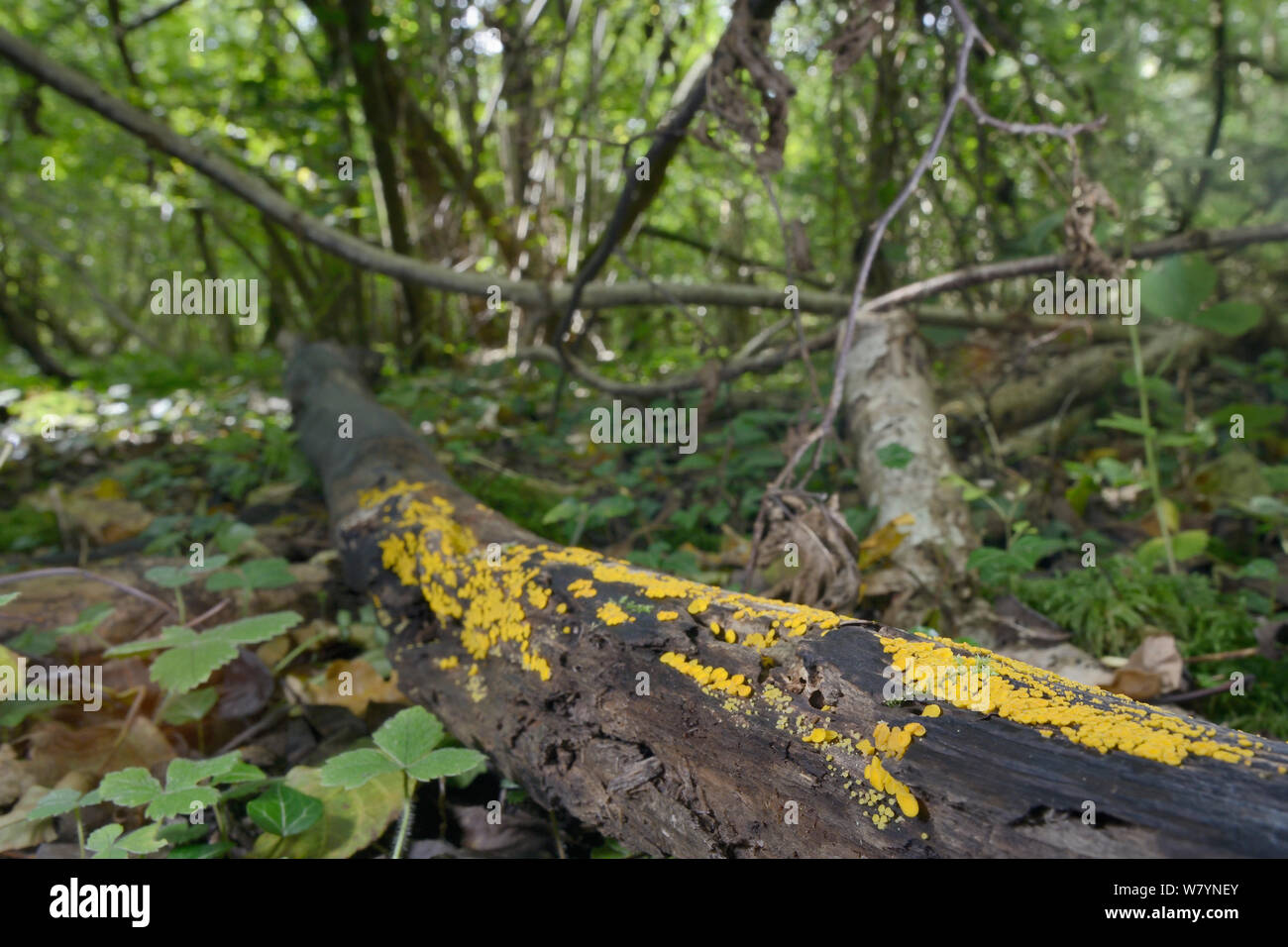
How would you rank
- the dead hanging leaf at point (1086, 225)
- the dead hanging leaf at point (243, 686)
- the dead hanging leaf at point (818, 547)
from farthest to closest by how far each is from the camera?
1. the dead hanging leaf at point (1086, 225)
2. the dead hanging leaf at point (243, 686)
3. the dead hanging leaf at point (818, 547)

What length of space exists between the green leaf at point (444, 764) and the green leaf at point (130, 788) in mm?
497

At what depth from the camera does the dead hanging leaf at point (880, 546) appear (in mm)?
2406

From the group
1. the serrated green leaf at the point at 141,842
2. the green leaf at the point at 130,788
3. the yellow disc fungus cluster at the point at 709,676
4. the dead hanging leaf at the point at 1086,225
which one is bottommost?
the serrated green leaf at the point at 141,842

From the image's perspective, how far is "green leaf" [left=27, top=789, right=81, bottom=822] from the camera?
149cm

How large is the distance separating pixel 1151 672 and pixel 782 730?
49.3 inches

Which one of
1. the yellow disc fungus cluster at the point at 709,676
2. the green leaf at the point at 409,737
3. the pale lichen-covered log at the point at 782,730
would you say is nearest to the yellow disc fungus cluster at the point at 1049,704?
the pale lichen-covered log at the point at 782,730

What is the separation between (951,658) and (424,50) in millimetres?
5806

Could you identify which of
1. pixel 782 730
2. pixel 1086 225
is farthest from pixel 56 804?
pixel 1086 225

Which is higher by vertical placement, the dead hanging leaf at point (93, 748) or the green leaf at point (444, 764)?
the green leaf at point (444, 764)

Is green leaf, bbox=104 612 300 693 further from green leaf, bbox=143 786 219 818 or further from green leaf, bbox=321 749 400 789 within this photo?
green leaf, bbox=321 749 400 789

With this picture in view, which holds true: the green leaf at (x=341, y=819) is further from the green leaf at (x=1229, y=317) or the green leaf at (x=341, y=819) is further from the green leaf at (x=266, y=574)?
the green leaf at (x=1229, y=317)

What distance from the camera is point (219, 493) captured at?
426 centimetres

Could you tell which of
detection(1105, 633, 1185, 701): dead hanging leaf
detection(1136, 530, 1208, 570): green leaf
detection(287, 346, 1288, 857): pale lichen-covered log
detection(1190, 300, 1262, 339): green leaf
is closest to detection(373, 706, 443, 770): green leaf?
detection(287, 346, 1288, 857): pale lichen-covered log

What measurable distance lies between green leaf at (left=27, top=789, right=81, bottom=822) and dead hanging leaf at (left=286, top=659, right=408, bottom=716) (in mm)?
712
